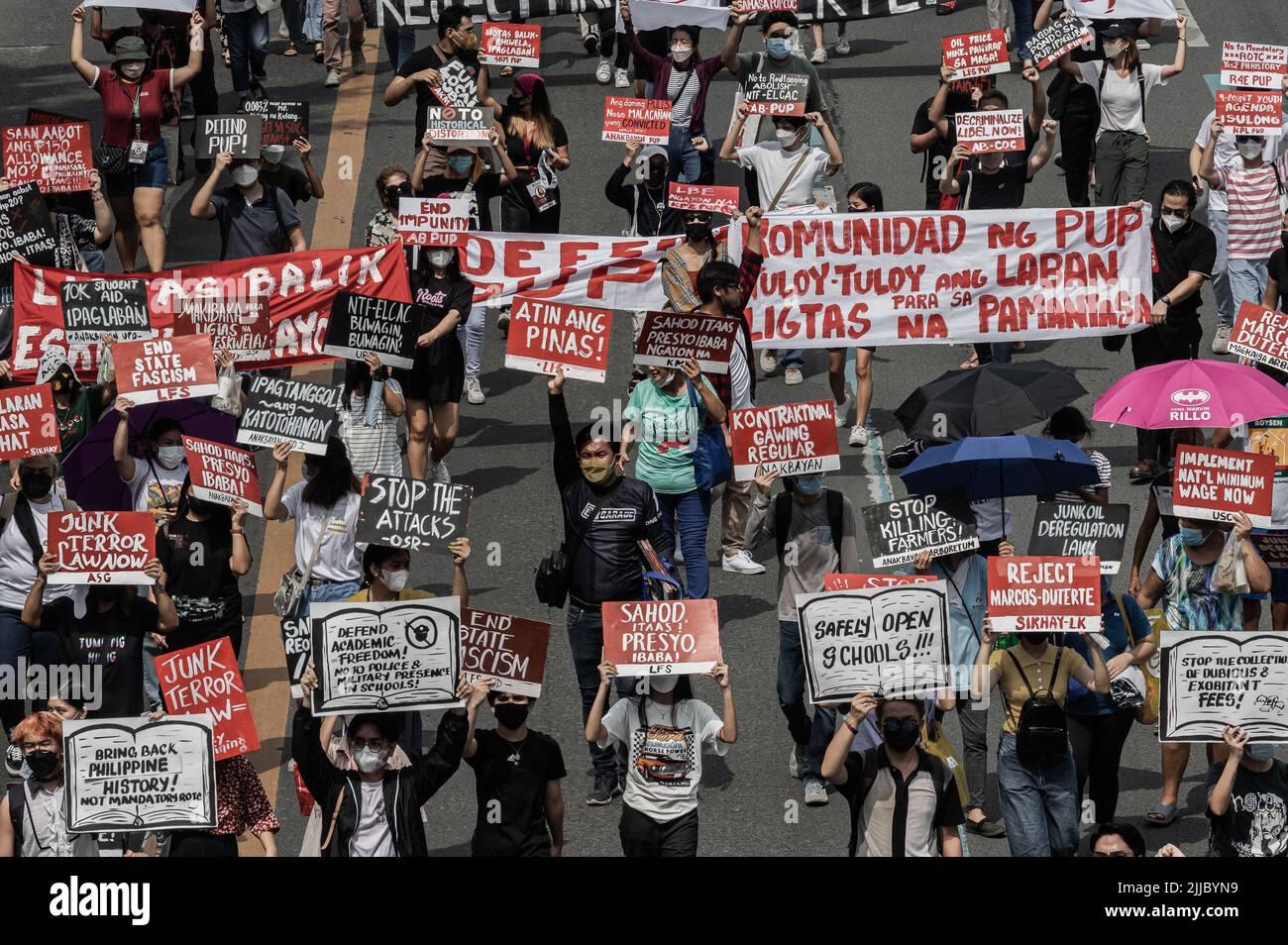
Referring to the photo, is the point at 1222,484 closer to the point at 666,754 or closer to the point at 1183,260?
the point at 666,754

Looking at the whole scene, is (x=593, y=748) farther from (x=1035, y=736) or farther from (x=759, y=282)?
(x=759, y=282)

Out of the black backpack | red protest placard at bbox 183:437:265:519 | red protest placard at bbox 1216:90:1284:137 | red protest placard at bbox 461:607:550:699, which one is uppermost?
red protest placard at bbox 1216:90:1284:137

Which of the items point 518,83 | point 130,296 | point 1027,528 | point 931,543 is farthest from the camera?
point 518,83

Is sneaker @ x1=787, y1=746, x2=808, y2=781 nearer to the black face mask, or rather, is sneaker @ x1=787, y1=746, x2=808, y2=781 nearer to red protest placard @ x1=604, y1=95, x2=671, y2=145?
the black face mask

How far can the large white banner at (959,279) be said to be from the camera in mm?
16797

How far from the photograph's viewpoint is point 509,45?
2006cm

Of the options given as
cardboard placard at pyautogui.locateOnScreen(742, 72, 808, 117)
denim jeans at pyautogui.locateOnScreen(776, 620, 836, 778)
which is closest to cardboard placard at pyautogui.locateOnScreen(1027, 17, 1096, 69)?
cardboard placard at pyautogui.locateOnScreen(742, 72, 808, 117)

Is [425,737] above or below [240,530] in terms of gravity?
below

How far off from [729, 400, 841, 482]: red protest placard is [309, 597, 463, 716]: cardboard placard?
8.80 ft

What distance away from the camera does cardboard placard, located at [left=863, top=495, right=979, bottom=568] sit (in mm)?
12523

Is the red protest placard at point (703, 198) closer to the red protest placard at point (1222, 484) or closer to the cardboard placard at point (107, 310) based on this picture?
the cardboard placard at point (107, 310)

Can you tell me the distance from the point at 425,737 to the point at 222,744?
2838 mm

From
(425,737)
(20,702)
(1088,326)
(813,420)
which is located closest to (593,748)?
(425,737)
